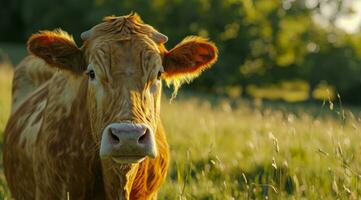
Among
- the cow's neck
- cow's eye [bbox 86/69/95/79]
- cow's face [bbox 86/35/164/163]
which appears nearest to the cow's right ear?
cow's face [bbox 86/35/164/163]

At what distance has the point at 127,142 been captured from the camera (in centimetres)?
370

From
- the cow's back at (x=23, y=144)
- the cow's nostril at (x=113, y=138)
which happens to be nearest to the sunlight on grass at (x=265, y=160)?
the cow's nostril at (x=113, y=138)

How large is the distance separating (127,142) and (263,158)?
414 cm

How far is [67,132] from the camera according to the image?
477cm

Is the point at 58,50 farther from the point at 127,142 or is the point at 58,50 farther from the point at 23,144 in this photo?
the point at 127,142

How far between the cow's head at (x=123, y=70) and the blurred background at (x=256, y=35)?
3971 centimetres

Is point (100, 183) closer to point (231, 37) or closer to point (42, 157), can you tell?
point (42, 157)

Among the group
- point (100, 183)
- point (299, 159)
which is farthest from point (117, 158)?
point (299, 159)

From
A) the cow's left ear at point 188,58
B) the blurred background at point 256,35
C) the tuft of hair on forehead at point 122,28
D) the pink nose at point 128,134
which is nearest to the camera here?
the pink nose at point 128,134

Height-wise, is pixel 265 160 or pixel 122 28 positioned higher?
pixel 122 28

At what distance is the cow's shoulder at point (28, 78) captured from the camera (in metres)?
7.05

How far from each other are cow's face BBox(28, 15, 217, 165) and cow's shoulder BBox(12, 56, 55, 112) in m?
2.19

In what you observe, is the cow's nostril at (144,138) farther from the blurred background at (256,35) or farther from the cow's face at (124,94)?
the blurred background at (256,35)

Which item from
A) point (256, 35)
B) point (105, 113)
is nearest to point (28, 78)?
point (105, 113)
